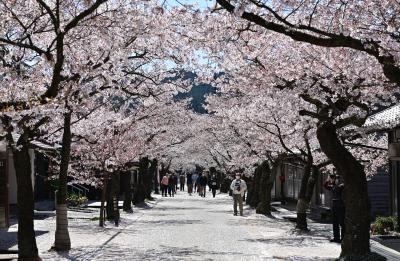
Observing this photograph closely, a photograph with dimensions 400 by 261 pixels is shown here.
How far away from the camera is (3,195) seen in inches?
752

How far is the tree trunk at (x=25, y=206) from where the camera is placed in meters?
12.6

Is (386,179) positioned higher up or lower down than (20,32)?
lower down

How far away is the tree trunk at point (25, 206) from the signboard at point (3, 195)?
6.32m

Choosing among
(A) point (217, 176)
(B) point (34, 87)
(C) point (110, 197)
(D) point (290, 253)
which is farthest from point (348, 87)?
(A) point (217, 176)

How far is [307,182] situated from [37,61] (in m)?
9.55

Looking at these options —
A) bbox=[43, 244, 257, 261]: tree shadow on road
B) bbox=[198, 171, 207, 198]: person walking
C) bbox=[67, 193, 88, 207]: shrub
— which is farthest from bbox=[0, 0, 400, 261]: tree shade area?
bbox=[198, 171, 207, 198]: person walking

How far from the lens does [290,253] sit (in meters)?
14.5

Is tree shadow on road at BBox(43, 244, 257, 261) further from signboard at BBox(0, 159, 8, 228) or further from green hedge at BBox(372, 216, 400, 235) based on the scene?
signboard at BBox(0, 159, 8, 228)

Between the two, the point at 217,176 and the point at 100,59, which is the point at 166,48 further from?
the point at 217,176

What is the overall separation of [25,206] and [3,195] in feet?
21.7

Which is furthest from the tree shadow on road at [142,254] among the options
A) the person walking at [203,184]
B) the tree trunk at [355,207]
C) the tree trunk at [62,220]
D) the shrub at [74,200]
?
the person walking at [203,184]

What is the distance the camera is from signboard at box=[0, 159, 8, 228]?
18891 millimetres

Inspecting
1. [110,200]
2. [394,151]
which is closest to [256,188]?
[110,200]

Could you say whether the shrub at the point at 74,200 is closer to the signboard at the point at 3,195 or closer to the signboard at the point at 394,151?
the signboard at the point at 3,195
